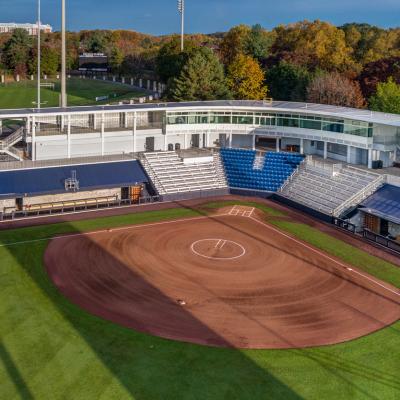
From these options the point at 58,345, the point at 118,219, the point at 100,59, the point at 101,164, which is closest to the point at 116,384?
the point at 58,345

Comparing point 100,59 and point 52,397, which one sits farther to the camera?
point 100,59

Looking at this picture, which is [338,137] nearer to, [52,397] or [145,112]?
[145,112]

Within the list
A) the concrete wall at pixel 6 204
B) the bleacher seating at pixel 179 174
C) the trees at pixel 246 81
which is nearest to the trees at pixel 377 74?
the trees at pixel 246 81

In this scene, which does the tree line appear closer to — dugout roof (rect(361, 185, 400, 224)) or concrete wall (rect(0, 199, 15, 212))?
dugout roof (rect(361, 185, 400, 224))

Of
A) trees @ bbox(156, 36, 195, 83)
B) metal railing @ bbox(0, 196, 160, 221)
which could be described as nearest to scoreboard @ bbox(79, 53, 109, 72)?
trees @ bbox(156, 36, 195, 83)

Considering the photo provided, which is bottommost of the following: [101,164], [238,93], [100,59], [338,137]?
[101,164]

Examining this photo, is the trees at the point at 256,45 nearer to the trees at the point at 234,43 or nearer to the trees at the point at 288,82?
the trees at the point at 234,43
